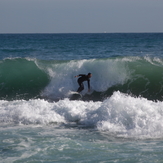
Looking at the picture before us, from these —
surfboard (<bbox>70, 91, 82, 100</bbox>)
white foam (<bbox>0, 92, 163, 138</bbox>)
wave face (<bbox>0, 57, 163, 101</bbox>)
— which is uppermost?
wave face (<bbox>0, 57, 163, 101</bbox>)

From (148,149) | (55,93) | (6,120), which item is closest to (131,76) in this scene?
(55,93)

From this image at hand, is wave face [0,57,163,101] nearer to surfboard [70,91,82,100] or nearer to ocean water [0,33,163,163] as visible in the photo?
ocean water [0,33,163,163]

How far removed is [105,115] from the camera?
32.7ft

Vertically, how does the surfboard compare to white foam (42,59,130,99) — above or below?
below

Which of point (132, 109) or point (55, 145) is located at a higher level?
point (132, 109)

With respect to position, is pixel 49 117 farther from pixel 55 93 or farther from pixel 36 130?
pixel 55 93

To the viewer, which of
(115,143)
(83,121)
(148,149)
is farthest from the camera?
(83,121)

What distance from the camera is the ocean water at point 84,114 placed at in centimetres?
711

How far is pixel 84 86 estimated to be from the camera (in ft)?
51.0

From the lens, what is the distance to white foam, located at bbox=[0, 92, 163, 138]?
29.5 ft

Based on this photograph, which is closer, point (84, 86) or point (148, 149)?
point (148, 149)

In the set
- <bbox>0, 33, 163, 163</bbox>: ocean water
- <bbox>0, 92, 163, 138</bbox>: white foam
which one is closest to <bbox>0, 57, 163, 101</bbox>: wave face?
<bbox>0, 33, 163, 163</bbox>: ocean water

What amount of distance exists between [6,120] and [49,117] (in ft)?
4.70

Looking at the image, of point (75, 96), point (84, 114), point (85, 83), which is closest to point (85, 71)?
point (85, 83)
